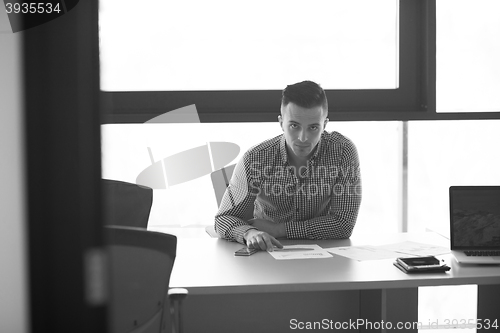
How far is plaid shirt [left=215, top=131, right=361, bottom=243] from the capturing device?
2295 mm

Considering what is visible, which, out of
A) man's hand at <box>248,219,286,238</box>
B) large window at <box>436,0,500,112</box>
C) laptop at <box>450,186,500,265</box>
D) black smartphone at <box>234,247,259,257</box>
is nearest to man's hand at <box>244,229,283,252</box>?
black smartphone at <box>234,247,259,257</box>

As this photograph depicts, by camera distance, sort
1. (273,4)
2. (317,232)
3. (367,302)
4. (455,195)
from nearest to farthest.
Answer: (455,195) < (367,302) < (317,232) < (273,4)

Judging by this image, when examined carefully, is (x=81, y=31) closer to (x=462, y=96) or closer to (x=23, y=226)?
(x=23, y=226)

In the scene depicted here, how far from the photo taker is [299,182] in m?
2.40

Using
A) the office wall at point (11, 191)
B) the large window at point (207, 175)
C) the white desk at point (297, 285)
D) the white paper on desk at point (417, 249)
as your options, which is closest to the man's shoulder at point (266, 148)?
the white desk at point (297, 285)

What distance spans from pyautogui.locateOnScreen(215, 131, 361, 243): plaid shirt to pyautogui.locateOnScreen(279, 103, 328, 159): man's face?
125 mm

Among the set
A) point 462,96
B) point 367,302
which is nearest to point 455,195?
point 367,302

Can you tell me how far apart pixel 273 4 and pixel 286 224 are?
181cm

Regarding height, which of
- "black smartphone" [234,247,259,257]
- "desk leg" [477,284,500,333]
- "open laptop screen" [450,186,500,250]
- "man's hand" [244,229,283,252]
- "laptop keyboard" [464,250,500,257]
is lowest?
"desk leg" [477,284,500,333]

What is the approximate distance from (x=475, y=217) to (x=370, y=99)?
6.04 feet

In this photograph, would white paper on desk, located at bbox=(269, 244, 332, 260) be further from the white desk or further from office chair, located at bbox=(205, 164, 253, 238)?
office chair, located at bbox=(205, 164, 253, 238)

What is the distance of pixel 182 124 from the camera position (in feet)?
11.6

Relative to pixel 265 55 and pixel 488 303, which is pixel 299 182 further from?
pixel 265 55

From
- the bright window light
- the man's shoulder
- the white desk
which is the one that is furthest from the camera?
the bright window light
